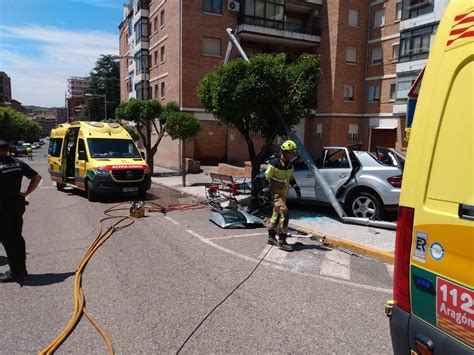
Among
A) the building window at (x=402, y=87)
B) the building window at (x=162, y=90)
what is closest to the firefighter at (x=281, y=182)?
the building window at (x=402, y=87)

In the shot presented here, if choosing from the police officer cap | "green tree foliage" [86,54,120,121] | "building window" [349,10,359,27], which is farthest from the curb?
"green tree foliage" [86,54,120,121]

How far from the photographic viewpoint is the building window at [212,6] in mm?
26500

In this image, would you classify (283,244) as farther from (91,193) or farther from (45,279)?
(91,193)

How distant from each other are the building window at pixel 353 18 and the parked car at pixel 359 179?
82.9 feet

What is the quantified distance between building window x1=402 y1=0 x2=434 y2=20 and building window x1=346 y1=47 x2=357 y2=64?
4347 millimetres

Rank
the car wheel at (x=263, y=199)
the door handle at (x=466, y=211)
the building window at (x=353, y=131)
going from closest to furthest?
the door handle at (x=466, y=211) < the car wheel at (x=263, y=199) < the building window at (x=353, y=131)

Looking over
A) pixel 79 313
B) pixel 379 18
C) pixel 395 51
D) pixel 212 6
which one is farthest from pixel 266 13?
pixel 79 313

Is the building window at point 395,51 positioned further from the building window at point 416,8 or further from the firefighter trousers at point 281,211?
the firefighter trousers at point 281,211

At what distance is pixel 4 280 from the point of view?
15.8 ft

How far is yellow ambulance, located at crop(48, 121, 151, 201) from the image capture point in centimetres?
1105

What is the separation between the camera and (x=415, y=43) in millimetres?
26797

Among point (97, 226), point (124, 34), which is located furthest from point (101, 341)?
point (124, 34)

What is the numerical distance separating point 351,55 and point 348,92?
3.01m

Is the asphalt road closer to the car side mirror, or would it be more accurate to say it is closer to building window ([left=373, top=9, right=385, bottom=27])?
the car side mirror
